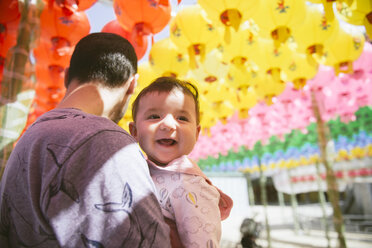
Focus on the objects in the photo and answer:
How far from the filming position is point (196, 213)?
0.83m

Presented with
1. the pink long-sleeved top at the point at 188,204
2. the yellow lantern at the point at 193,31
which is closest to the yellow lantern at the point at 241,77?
the yellow lantern at the point at 193,31

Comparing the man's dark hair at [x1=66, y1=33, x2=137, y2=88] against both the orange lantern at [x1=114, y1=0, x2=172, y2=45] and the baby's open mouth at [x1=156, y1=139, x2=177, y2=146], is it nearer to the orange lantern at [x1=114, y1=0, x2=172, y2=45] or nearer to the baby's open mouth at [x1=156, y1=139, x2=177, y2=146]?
the baby's open mouth at [x1=156, y1=139, x2=177, y2=146]

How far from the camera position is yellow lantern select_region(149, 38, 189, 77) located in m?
3.38

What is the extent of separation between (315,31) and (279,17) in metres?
0.58

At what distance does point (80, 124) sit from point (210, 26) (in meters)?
2.61

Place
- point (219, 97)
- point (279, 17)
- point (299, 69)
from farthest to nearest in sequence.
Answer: point (219, 97)
point (299, 69)
point (279, 17)

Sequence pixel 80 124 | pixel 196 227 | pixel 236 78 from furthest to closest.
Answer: pixel 236 78 < pixel 196 227 < pixel 80 124

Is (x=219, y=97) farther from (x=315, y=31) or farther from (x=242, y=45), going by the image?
(x=315, y=31)

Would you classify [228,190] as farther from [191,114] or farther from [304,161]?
[191,114]

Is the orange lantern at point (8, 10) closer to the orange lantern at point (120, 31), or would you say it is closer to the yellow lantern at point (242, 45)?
the orange lantern at point (120, 31)

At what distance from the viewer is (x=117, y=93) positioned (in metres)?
0.86

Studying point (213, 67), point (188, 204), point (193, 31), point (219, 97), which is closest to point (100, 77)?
point (188, 204)

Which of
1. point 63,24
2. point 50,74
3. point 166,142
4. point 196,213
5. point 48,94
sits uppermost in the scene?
point 63,24

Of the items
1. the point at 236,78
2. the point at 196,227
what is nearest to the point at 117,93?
the point at 196,227
